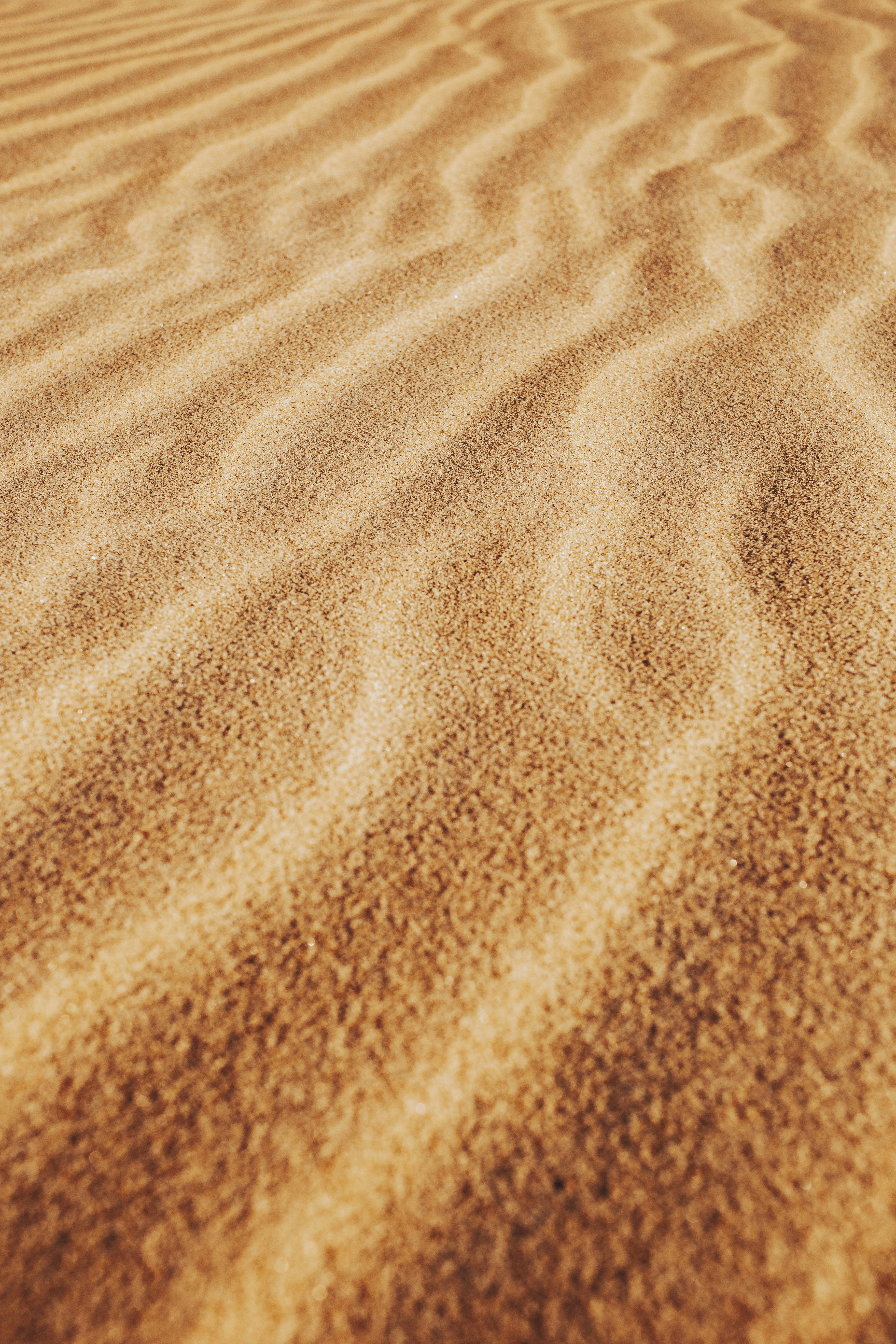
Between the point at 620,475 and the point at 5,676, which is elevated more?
the point at 5,676

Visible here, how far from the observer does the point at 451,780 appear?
1013 millimetres

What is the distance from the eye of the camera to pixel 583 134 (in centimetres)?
268

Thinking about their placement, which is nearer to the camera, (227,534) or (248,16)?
(227,534)

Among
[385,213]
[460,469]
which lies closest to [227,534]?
[460,469]

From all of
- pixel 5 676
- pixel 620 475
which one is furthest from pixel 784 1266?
pixel 620 475

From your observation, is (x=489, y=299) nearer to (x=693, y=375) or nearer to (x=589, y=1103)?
(x=693, y=375)

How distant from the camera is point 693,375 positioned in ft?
5.58

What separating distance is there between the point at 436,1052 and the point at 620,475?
2.96 feet

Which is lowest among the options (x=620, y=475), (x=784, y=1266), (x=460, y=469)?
(x=784, y=1266)

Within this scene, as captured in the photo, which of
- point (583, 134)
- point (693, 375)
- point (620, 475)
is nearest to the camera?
point (620, 475)

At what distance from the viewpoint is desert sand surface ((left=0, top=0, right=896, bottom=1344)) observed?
0.70 meters

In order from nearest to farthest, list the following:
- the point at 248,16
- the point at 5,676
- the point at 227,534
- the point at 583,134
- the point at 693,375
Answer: the point at 5,676, the point at 227,534, the point at 693,375, the point at 583,134, the point at 248,16

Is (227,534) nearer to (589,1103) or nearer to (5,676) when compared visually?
(5,676)

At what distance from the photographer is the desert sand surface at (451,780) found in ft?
2.29
